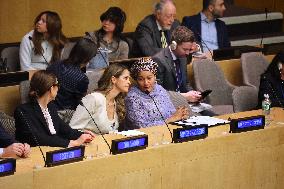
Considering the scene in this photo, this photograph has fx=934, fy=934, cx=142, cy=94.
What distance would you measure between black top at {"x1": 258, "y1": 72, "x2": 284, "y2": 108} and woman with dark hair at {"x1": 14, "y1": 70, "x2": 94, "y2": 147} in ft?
6.20

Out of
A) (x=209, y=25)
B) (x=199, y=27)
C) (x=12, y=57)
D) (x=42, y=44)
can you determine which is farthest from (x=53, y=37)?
(x=209, y=25)

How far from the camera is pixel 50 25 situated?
8.26 m

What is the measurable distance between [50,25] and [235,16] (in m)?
3.91

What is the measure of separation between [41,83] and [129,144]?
844mm

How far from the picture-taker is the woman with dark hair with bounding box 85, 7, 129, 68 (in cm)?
873

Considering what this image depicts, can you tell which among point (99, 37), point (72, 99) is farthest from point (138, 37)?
→ point (72, 99)

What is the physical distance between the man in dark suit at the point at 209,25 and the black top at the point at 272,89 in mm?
1602

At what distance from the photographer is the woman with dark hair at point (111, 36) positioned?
8.73m

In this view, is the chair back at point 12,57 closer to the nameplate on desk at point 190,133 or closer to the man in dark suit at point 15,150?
the nameplate on desk at point 190,133

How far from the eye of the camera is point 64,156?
18.3ft

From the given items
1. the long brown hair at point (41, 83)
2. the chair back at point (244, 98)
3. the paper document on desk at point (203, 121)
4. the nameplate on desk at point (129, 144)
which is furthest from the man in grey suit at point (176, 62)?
the nameplate on desk at point (129, 144)

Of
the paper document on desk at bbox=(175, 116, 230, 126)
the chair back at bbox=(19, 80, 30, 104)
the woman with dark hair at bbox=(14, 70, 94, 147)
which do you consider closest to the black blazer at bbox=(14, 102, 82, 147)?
the woman with dark hair at bbox=(14, 70, 94, 147)

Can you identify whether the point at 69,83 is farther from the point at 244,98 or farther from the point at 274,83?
the point at 274,83

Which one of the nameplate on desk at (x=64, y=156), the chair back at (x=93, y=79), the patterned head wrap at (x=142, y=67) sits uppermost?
the patterned head wrap at (x=142, y=67)
